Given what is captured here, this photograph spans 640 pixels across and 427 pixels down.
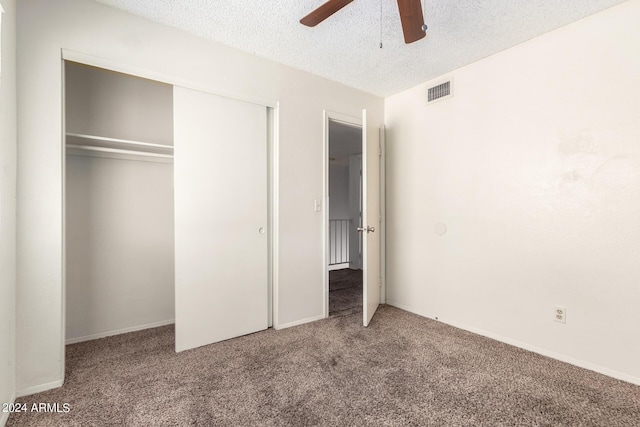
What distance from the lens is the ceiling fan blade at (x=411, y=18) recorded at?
4.67ft

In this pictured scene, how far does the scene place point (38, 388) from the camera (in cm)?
179

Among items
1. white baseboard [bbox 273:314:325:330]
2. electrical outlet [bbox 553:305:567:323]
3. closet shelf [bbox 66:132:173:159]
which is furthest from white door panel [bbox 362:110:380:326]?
closet shelf [bbox 66:132:173:159]

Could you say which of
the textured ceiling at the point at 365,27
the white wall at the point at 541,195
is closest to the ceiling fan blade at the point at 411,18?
the textured ceiling at the point at 365,27

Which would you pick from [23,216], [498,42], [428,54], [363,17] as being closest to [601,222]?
[498,42]

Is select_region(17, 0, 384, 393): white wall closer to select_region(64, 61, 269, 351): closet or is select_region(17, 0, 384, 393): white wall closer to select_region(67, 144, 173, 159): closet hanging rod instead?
select_region(64, 61, 269, 351): closet

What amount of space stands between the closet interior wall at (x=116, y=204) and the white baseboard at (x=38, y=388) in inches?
29.1

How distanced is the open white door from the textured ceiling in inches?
23.6

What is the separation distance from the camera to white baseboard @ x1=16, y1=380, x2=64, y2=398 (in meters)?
1.75

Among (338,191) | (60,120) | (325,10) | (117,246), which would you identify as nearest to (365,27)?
(325,10)

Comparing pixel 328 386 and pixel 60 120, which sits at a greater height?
pixel 60 120

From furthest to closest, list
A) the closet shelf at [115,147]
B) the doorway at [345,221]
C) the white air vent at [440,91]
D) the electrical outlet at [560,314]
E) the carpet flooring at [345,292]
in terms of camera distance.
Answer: the doorway at [345,221], the carpet flooring at [345,292], the white air vent at [440,91], the closet shelf at [115,147], the electrical outlet at [560,314]

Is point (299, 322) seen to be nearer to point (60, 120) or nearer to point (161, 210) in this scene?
point (161, 210)

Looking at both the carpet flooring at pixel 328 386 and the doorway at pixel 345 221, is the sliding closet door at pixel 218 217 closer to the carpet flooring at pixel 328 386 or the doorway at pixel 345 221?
the carpet flooring at pixel 328 386

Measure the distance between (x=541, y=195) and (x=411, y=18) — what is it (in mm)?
1739
